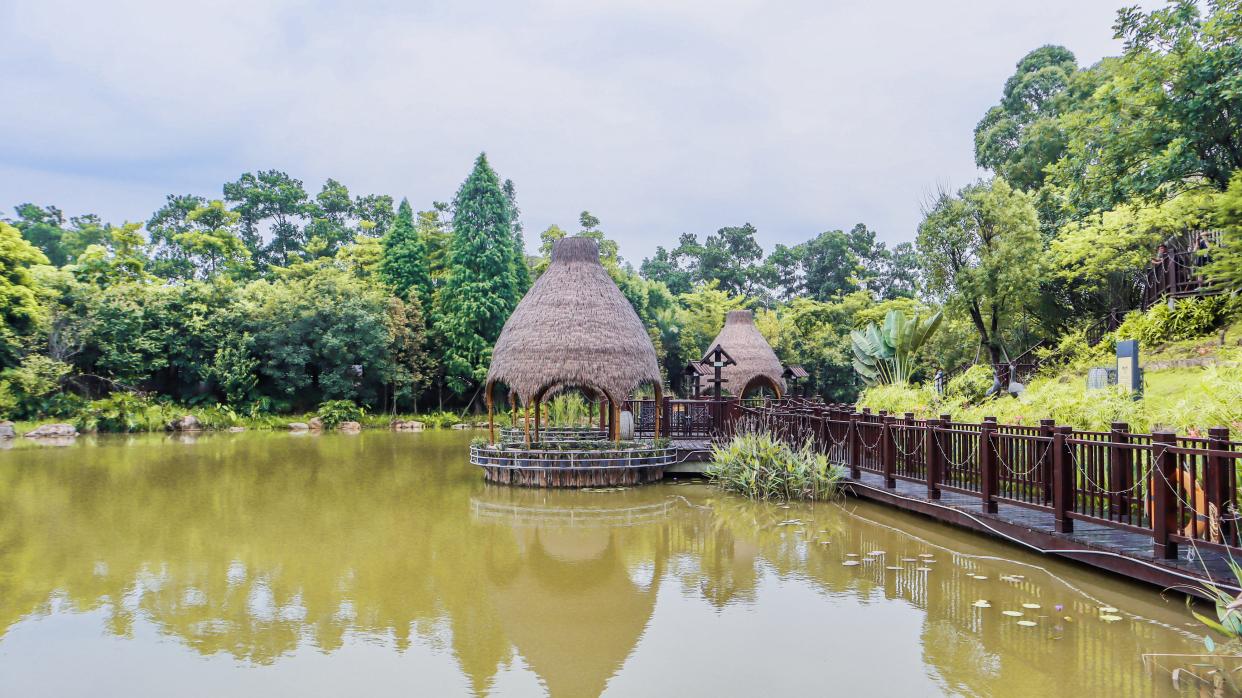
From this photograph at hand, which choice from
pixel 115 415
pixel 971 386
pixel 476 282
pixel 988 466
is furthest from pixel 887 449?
pixel 115 415

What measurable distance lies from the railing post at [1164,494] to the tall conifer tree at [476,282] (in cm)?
2515

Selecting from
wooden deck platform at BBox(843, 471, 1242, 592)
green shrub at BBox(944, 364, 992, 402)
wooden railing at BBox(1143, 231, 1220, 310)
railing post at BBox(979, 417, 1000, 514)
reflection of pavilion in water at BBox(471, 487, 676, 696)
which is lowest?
reflection of pavilion in water at BBox(471, 487, 676, 696)

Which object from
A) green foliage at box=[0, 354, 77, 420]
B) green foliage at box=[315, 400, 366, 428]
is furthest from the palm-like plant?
green foliage at box=[0, 354, 77, 420]

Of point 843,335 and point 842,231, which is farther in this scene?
point 842,231

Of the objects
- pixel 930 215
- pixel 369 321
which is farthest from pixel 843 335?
pixel 369 321

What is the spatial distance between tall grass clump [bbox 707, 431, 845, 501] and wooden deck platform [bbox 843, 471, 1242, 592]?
40.1 inches

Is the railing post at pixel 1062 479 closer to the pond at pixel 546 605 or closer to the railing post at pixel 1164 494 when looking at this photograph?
the pond at pixel 546 605

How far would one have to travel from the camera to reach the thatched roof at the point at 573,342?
13695 mm

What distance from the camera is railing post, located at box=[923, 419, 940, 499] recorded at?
9203mm

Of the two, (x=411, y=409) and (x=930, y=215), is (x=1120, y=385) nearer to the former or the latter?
(x=930, y=215)

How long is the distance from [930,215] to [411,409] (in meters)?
21.0

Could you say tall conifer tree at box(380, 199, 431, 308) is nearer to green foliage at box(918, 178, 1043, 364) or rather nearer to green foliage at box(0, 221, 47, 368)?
green foliage at box(0, 221, 47, 368)

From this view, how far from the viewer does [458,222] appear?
30.8 m

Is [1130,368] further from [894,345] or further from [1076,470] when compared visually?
[894,345]
